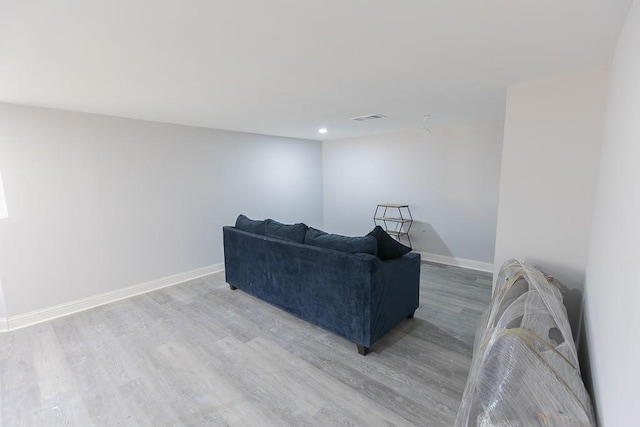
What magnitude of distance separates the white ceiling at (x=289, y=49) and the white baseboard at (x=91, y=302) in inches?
78.9

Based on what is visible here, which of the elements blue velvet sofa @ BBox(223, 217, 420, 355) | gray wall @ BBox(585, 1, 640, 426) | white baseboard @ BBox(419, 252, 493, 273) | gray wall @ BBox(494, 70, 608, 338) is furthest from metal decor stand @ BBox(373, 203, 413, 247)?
gray wall @ BBox(585, 1, 640, 426)

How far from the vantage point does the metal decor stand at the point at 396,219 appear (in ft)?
16.1

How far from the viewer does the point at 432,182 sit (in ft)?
15.0

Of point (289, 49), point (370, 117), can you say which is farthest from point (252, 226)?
point (289, 49)

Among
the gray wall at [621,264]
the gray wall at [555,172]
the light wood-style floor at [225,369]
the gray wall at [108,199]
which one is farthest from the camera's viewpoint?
the gray wall at [108,199]

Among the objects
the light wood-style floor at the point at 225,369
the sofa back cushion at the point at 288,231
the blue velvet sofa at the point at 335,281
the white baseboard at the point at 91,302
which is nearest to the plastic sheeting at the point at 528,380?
the light wood-style floor at the point at 225,369

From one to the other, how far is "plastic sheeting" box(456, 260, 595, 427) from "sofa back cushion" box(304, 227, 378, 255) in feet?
3.71

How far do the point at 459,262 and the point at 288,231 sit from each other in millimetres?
2910

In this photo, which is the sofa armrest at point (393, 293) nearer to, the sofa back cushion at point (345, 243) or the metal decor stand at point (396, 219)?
the sofa back cushion at point (345, 243)

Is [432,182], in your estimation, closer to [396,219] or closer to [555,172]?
[396,219]

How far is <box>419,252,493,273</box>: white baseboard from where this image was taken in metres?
4.22

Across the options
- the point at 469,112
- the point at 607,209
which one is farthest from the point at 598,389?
the point at 469,112

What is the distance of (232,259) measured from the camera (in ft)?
11.8

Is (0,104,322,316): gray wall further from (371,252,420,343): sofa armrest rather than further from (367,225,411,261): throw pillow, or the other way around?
(371,252,420,343): sofa armrest
